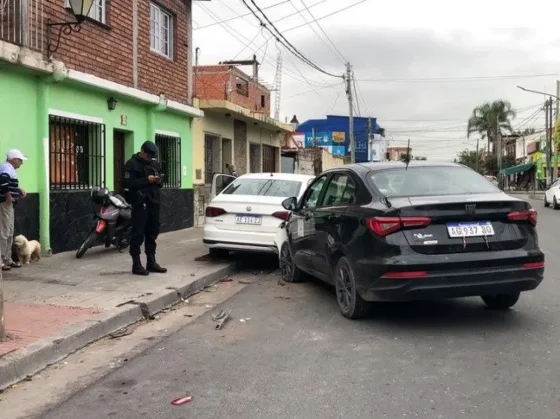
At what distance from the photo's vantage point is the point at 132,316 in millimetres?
6195

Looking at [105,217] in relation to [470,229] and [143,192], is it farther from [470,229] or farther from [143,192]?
[470,229]

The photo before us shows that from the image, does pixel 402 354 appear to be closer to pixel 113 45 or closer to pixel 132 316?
pixel 132 316

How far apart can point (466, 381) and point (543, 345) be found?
1233 mm

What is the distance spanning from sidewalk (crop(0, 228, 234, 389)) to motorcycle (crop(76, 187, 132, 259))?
0.92 ft

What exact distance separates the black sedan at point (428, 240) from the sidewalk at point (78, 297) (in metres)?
2.27

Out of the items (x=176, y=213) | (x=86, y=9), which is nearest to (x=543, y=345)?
(x=86, y=9)

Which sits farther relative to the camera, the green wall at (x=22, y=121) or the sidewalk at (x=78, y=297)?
the green wall at (x=22, y=121)

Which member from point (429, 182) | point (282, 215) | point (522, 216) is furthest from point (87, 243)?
point (522, 216)

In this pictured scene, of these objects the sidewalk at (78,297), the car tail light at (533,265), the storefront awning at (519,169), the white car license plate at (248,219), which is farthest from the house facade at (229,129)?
the storefront awning at (519,169)

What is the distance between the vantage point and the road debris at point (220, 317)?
19.4 ft

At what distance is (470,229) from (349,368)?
174 cm

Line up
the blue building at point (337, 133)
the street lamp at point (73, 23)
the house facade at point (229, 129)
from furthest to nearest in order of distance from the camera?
the blue building at point (337, 133) < the house facade at point (229, 129) < the street lamp at point (73, 23)

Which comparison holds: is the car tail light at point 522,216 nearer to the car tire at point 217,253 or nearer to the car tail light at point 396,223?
the car tail light at point 396,223

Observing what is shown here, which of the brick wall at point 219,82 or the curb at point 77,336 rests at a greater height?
the brick wall at point 219,82
